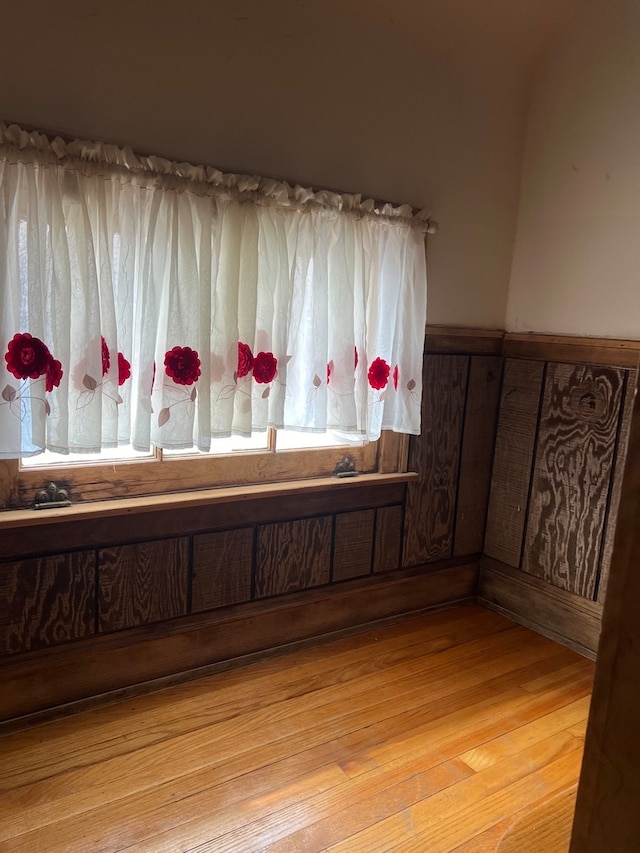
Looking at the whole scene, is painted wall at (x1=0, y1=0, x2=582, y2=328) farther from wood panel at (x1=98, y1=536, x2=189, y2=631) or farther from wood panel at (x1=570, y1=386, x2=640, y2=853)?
wood panel at (x1=570, y1=386, x2=640, y2=853)

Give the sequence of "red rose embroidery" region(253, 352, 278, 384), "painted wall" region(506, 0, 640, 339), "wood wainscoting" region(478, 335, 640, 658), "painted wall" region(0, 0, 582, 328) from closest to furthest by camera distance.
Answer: "painted wall" region(0, 0, 582, 328) < "red rose embroidery" region(253, 352, 278, 384) < "painted wall" region(506, 0, 640, 339) < "wood wainscoting" region(478, 335, 640, 658)

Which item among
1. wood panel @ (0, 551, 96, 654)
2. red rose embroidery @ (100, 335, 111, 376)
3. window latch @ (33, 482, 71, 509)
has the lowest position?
wood panel @ (0, 551, 96, 654)

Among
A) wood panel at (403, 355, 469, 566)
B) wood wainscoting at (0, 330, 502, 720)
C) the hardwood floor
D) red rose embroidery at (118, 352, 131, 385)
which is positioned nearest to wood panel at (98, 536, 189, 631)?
wood wainscoting at (0, 330, 502, 720)

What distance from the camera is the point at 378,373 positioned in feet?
6.97

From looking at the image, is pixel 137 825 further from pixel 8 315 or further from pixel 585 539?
pixel 585 539

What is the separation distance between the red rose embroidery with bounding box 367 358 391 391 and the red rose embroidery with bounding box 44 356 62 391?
38.1 inches

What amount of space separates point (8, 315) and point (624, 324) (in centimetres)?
188

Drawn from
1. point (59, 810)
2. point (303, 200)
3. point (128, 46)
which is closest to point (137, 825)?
point (59, 810)

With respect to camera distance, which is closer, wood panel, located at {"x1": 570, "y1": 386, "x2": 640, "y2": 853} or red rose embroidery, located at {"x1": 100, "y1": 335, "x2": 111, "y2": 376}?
wood panel, located at {"x1": 570, "y1": 386, "x2": 640, "y2": 853}

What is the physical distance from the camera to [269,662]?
2.14 metres

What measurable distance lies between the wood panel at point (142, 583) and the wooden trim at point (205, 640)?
0.15ft

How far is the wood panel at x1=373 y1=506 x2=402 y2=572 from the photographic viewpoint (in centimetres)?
236

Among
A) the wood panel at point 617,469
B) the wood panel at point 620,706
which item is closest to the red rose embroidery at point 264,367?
the wood panel at point 617,469

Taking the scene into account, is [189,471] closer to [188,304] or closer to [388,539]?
[188,304]
